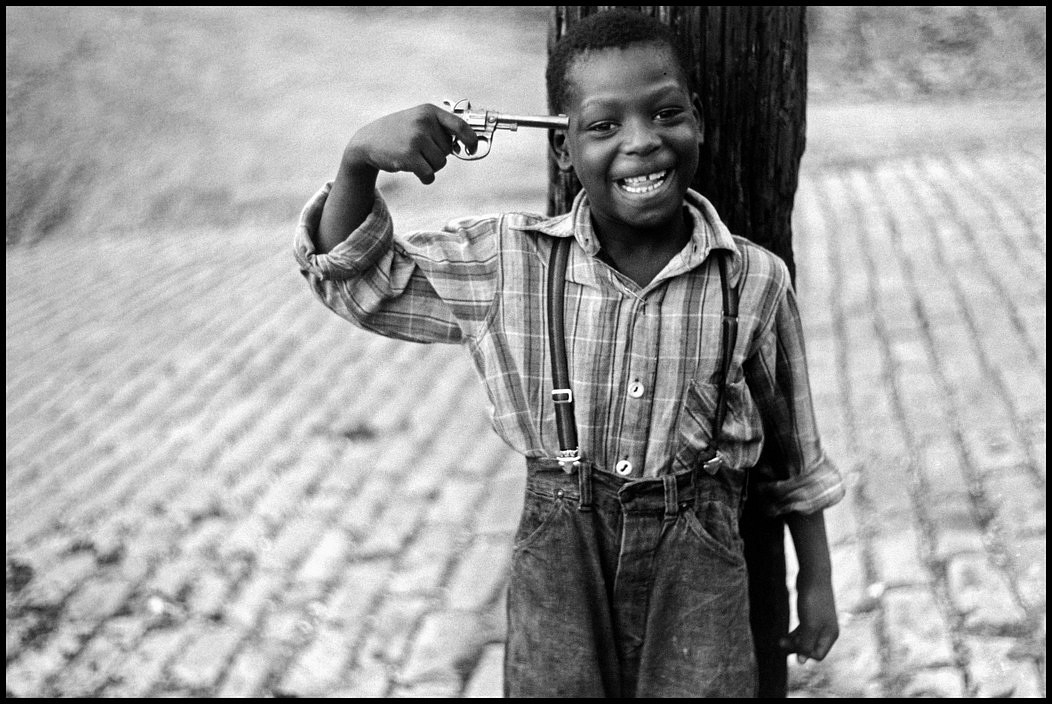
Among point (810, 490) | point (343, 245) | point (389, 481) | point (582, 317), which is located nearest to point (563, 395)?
point (582, 317)

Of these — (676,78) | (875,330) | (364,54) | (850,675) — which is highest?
(364,54)

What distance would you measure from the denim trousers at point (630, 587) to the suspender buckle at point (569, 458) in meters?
0.02

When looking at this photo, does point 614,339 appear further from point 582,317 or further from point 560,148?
point 560,148

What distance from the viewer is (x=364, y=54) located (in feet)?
39.3

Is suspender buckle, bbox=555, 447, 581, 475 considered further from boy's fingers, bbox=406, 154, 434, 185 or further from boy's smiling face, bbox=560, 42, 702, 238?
boy's fingers, bbox=406, 154, 434, 185

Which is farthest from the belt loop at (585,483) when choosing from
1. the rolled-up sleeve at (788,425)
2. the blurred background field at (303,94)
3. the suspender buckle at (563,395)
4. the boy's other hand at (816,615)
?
the blurred background field at (303,94)

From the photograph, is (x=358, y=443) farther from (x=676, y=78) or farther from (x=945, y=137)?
(x=945, y=137)

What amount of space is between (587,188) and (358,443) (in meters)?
3.43

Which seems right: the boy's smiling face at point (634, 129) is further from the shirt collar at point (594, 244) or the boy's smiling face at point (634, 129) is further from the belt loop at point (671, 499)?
the belt loop at point (671, 499)

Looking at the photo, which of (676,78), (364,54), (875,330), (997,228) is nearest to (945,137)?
(997,228)

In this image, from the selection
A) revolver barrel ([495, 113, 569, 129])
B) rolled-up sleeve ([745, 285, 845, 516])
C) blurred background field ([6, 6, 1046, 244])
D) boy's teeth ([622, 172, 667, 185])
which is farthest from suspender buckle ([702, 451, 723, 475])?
blurred background field ([6, 6, 1046, 244])

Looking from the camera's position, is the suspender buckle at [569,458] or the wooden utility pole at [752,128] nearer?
the suspender buckle at [569,458]

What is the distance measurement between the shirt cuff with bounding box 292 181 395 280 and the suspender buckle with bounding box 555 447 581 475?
1.62ft

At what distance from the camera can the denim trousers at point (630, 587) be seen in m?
2.13
